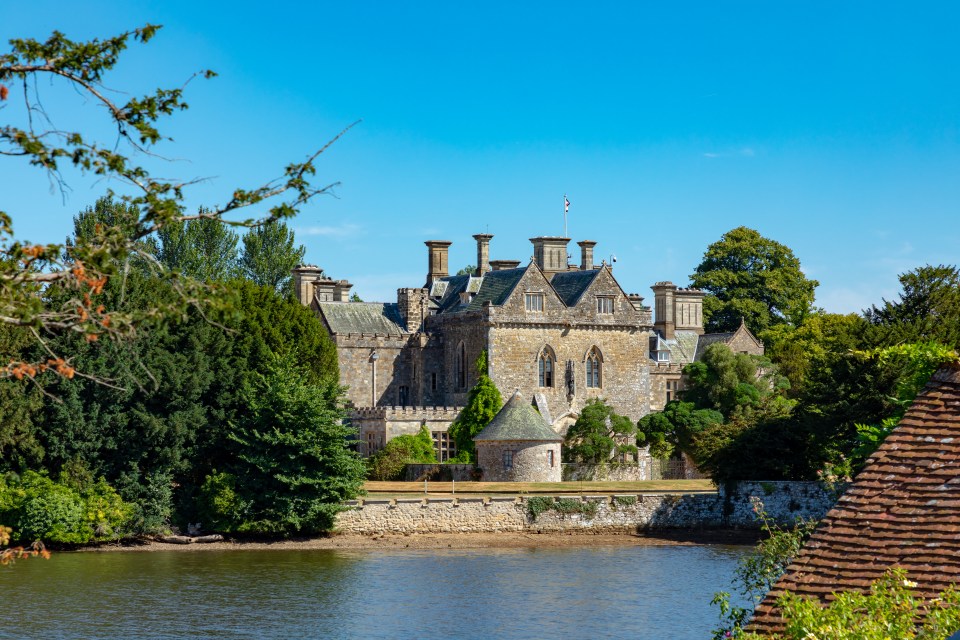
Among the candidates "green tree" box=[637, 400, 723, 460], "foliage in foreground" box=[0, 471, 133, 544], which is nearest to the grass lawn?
"green tree" box=[637, 400, 723, 460]

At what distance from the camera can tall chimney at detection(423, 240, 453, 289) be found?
64500mm

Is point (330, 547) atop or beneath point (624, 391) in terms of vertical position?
beneath

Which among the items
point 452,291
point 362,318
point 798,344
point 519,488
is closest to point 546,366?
point 452,291

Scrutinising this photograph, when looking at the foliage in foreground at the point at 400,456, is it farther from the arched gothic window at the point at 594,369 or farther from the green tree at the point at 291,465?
the green tree at the point at 291,465

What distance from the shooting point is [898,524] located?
9.52 m

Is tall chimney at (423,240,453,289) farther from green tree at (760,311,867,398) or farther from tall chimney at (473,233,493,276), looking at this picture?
green tree at (760,311,867,398)

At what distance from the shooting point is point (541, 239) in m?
63.8

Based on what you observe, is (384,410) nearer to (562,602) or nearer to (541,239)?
(541,239)

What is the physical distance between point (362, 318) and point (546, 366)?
8.43 metres

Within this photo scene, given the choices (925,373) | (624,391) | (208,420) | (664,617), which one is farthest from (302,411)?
(925,373)

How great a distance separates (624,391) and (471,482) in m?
11.3

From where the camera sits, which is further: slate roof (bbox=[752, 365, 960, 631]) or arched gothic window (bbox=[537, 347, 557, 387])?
arched gothic window (bbox=[537, 347, 557, 387])

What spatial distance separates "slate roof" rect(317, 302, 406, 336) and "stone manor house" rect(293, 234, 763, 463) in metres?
0.05

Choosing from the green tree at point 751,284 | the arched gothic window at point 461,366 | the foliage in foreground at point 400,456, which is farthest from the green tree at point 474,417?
the green tree at point 751,284
